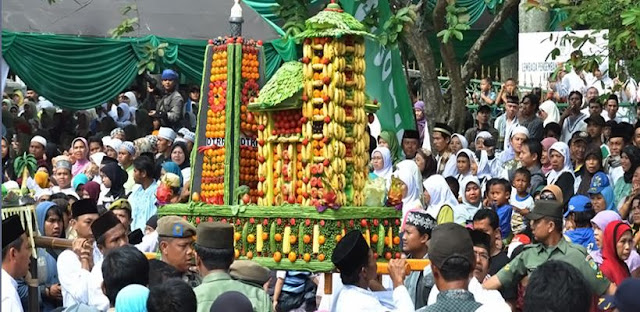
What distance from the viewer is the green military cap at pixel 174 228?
774cm

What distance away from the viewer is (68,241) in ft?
27.6

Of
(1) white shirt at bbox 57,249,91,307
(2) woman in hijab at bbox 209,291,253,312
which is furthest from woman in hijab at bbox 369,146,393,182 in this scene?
(2) woman in hijab at bbox 209,291,253,312

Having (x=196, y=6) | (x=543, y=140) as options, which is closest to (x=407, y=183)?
(x=543, y=140)

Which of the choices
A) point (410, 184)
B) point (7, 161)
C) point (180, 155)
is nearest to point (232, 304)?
point (410, 184)

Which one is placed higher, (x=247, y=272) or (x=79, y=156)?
(x=79, y=156)

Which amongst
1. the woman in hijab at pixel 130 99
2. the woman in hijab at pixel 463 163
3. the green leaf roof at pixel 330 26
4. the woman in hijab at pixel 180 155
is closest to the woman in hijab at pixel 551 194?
the green leaf roof at pixel 330 26

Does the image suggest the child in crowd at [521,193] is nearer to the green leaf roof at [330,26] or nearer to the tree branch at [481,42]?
the green leaf roof at [330,26]

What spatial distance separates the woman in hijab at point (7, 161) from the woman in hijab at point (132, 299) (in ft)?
30.2

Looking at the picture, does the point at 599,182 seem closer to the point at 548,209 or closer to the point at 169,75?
the point at 548,209

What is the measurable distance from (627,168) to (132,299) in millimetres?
7708

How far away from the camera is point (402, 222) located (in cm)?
1037

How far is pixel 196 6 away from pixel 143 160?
4371 millimetres

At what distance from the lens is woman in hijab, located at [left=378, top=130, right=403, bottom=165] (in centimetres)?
1395

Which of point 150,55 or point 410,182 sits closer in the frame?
point 410,182
